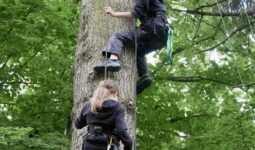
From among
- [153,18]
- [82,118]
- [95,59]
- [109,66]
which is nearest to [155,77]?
[153,18]

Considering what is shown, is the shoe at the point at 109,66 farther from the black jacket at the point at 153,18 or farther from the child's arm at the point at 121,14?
the black jacket at the point at 153,18

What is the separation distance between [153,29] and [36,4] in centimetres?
375

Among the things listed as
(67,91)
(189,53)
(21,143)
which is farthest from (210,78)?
(21,143)

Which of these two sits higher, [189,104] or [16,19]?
[16,19]

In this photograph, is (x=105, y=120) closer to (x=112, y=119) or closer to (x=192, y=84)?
(x=112, y=119)

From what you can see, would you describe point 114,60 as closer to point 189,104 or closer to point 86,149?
point 86,149

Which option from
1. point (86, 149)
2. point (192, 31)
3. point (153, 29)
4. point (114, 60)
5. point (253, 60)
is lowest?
point (86, 149)

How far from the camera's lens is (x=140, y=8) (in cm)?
400

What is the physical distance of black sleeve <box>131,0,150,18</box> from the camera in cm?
397

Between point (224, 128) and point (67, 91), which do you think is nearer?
point (224, 128)

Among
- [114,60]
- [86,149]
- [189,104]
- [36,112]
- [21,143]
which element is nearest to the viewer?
[86,149]

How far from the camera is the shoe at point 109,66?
3.65 m

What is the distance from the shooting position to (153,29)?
4129 millimetres

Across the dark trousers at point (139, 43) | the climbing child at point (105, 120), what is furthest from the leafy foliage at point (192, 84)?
the climbing child at point (105, 120)
